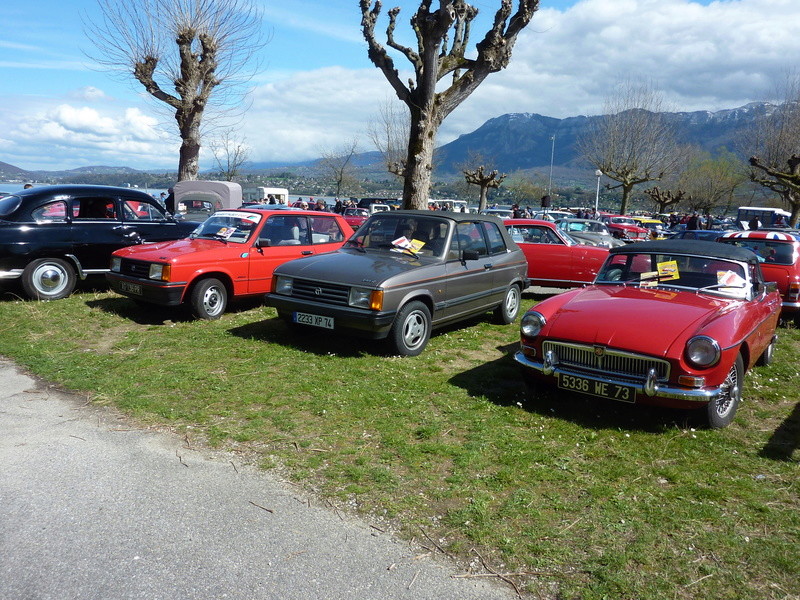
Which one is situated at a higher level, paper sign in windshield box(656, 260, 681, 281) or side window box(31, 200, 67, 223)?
side window box(31, 200, 67, 223)

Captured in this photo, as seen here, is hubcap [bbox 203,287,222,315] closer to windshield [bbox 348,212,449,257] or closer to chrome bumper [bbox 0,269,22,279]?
windshield [bbox 348,212,449,257]

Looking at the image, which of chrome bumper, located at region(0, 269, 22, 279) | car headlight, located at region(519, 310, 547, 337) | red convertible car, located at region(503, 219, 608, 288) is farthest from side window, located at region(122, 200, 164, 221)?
car headlight, located at region(519, 310, 547, 337)

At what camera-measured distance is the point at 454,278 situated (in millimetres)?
7699

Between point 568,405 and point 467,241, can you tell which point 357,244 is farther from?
point 568,405

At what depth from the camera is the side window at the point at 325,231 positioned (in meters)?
9.81

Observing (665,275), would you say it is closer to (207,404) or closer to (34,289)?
(207,404)

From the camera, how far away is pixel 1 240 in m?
9.10

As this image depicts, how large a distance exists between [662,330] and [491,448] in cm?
183

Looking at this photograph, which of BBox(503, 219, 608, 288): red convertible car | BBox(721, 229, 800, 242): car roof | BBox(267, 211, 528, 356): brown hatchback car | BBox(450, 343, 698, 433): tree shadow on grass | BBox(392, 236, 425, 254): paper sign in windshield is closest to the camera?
BBox(450, 343, 698, 433): tree shadow on grass

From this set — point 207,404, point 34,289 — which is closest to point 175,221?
point 34,289

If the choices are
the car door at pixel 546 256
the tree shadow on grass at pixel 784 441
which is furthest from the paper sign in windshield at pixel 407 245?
the car door at pixel 546 256

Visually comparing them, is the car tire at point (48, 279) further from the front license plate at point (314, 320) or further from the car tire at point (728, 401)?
the car tire at point (728, 401)

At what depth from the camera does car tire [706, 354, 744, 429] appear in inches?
197

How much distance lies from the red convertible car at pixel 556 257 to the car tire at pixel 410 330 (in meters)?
5.29
